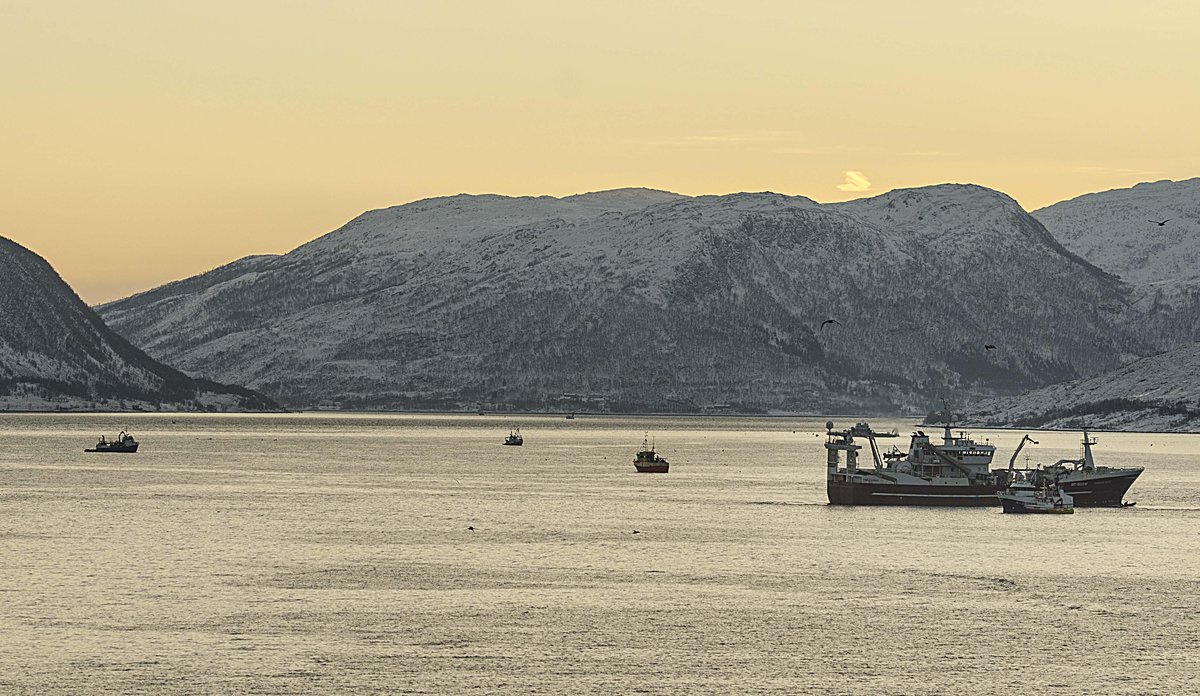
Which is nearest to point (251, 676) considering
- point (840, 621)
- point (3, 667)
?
point (3, 667)

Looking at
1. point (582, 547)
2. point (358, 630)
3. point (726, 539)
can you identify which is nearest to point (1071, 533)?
point (726, 539)

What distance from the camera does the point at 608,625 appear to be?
112 m

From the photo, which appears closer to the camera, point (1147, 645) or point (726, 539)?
point (1147, 645)

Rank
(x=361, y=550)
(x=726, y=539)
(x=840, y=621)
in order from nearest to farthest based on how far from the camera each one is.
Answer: (x=840, y=621)
(x=361, y=550)
(x=726, y=539)

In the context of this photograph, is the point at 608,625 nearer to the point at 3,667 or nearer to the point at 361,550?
the point at 3,667

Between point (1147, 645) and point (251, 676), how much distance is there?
50.6 m

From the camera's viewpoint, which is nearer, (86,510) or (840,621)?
(840,621)

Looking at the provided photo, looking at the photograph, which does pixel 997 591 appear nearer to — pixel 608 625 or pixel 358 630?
pixel 608 625

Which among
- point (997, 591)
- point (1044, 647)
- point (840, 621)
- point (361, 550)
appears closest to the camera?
point (1044, 647)

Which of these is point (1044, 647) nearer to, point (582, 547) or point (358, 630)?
point (358, 630)

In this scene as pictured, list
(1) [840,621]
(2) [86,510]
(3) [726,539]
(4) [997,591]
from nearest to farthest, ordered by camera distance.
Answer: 1. (1) [840,621]
2. (4) [997,591]
3. (3) [726,539]
4. (2) [86,510]

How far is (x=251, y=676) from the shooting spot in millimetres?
93125

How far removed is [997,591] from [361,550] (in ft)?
178

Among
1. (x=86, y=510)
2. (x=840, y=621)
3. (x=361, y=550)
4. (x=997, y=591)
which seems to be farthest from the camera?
(x=86, y=510)
